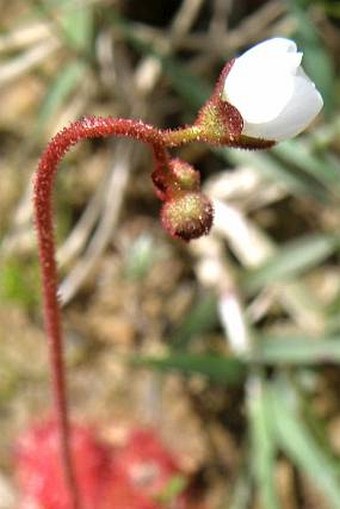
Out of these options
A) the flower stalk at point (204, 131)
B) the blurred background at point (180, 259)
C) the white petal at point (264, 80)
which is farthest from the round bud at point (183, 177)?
the blurred background at point (180, 259)

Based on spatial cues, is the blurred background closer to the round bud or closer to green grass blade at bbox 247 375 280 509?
green grass blade at bbox 247 375 280 509

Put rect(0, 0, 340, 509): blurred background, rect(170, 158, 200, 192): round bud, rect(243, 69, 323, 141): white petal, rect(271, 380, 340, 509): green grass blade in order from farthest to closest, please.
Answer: rect(0, 0, 340, 509): blurred background
rect(271, 380, 340, 509): green grass blade
rect(170, 158, 200, 192): round bud
rect(243, 69, 323, 141): white petal

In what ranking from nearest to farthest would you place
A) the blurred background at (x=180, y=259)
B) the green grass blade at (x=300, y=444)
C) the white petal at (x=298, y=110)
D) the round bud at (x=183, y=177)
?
1. the white petal at (x=298, y=110)
2. the round bud at (x=183, y=177)
3. the green grass blade at (x=300, y=444)
4. the blurred background at (x=180, y=259)

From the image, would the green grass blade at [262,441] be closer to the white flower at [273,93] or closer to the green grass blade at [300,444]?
the green grass blade at [300,444]

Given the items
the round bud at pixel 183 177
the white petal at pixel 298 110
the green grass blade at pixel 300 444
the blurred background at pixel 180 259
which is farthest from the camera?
the blurred background at pixel 180 259

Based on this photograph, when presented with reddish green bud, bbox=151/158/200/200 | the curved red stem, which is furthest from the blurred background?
reddish green bud, bbox=151/158/200/200

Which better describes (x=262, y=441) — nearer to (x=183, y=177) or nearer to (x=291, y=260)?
(x=291, y=260)

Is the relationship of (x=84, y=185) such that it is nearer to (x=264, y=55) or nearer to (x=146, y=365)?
(x=146, y=365)

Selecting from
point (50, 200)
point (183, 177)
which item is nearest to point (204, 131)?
point (183, 177)
